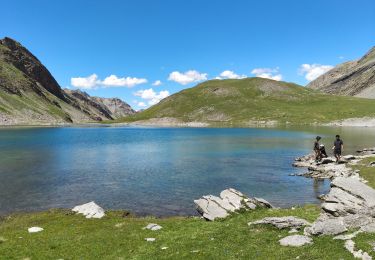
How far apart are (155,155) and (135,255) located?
62.3 m

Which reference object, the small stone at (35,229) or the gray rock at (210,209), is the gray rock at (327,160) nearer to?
the gray rock at (210,209)

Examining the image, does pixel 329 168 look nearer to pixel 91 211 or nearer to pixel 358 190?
pixel 358 190

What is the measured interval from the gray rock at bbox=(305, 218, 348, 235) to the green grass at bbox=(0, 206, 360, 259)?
0.75 m

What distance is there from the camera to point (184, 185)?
48188 mm

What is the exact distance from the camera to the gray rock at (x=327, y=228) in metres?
21.4

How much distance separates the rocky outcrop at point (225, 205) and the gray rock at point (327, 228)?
8.71 m

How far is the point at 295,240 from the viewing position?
21250mm

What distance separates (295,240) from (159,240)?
8.46m

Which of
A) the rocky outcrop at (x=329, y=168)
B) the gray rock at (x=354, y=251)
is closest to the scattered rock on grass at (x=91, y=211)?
the gray rock at (x=354, y=251)

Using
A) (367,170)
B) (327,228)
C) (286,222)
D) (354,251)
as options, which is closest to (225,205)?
(286,222)

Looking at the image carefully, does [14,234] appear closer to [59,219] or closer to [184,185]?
[59,219]

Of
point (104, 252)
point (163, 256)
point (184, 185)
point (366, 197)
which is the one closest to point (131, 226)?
point (104, 252)

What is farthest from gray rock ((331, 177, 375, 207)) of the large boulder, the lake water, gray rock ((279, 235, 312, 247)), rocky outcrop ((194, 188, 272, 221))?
the lake water

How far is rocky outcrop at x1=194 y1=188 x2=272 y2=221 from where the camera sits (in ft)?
98.4
